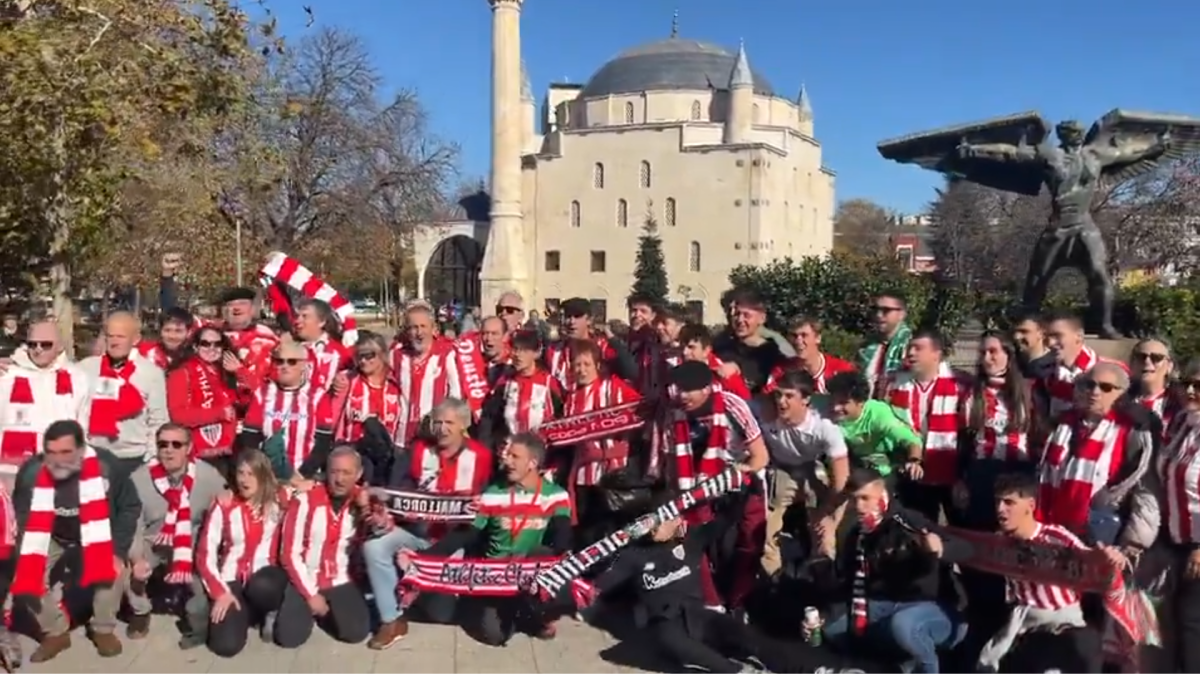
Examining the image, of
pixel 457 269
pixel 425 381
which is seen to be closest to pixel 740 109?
pixel 457 269

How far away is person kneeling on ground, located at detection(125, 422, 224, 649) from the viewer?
6.30 metres

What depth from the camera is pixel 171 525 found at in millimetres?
6473

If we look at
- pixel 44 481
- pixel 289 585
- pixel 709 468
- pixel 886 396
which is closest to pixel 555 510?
pixel 709 468

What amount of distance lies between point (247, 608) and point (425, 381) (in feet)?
6.98

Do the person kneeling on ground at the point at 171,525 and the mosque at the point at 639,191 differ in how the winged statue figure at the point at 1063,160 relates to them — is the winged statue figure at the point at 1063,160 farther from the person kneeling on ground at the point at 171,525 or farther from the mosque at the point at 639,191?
the mosque at the point at 639,191

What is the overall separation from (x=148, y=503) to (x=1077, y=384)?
548cm

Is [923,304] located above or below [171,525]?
above

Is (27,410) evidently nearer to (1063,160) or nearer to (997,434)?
(997,434)

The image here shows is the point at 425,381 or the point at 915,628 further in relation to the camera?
the point at 425,381

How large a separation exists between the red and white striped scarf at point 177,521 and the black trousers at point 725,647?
9.48 ft

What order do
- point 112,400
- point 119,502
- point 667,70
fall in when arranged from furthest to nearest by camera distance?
point 667,70 < point 112,400 < point 119,502

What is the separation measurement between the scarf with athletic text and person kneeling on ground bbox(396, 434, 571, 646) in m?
2.00

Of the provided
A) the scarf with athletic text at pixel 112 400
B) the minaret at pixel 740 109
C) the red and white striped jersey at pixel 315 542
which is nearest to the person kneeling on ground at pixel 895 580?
the red and white striped jersey at pixel 315 542

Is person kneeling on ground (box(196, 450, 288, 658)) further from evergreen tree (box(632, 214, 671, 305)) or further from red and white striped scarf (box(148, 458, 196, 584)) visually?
evergreen tree (box(632, 214, 671, 305))
